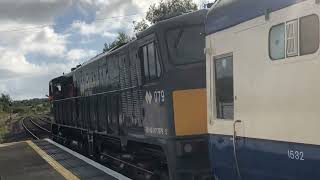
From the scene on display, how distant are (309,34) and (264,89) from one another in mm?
885

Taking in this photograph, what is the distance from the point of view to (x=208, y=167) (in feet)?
28.8

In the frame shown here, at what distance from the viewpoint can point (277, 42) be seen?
5324 mm

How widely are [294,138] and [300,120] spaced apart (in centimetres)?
21

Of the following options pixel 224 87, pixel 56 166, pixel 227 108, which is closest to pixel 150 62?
pixel 224 87

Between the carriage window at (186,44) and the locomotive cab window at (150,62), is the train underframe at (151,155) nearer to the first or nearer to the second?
the locomotive cab window at (150,62)

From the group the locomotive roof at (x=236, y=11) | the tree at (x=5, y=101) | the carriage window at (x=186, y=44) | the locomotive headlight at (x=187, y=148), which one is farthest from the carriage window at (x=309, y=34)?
the tree at (x=5, y=101)

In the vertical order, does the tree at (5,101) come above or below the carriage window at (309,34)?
below

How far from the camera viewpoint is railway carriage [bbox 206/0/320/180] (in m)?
4.81

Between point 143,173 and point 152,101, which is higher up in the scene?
point 152,101

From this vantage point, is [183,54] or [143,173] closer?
[183,54]

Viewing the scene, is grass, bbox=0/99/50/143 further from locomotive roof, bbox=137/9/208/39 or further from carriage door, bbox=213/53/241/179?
carriage door, bbox=213/53/241/179

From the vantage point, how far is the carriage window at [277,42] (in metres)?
5.22

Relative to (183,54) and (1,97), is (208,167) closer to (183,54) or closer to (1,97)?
(183,54)

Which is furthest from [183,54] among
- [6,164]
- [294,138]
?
[6,164]
